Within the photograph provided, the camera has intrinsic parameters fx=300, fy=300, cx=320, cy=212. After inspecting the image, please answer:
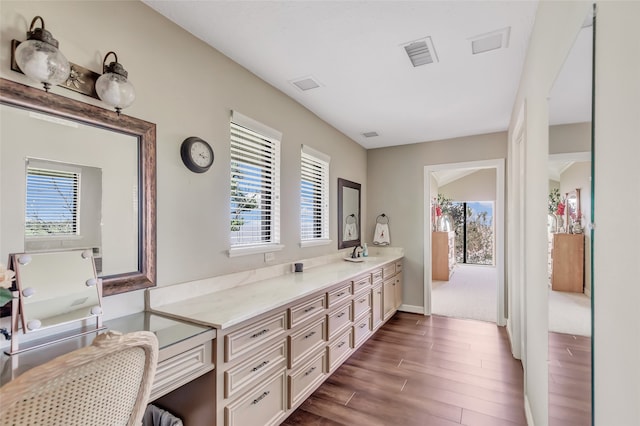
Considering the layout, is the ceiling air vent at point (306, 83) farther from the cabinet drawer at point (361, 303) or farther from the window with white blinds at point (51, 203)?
the cabinet drawer at point (361, 303)

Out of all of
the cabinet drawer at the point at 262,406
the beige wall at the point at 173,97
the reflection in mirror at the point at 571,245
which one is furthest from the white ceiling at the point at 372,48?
the cabinet drawer at the point at 262,406

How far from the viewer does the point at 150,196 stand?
1.81m

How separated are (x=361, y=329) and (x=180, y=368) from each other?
91.4 inches

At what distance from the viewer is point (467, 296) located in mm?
5684

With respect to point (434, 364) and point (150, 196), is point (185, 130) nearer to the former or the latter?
point (150, 196)

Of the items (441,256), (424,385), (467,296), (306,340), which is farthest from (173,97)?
(441,256)

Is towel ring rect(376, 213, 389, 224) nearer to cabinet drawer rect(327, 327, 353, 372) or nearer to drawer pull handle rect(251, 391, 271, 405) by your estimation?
cabinet drawer rect(327, 327, 353, 372)

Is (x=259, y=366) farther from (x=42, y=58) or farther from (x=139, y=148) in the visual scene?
(x=42, y=58)

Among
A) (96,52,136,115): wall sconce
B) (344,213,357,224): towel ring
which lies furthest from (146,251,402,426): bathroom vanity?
(344,213,357,224): towel ring

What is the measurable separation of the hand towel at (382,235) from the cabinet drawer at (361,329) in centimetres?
160

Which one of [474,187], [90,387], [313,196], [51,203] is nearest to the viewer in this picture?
[90,387]

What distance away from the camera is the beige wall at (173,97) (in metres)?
1.50

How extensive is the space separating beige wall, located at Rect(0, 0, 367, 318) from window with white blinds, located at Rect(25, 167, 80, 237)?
11 centimetres
